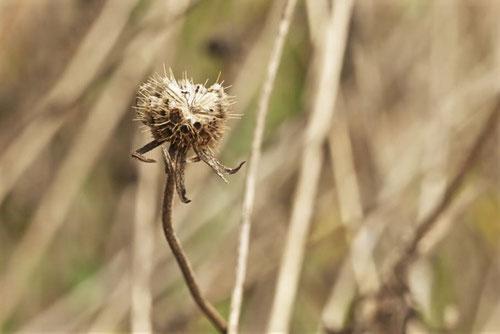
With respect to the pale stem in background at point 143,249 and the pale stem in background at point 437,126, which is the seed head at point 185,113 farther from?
the pale stem in background at point 437,126

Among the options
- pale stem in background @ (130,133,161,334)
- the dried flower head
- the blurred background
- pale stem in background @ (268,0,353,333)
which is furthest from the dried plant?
the blurred background

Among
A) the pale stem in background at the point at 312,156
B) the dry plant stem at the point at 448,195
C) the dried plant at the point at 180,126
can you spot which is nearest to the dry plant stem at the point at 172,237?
the dried plant at the point at 180,126

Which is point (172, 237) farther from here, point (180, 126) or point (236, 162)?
point (236, 162)

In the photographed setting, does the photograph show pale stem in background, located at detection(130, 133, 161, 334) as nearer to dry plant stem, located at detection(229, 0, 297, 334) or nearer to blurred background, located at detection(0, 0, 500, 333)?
blurred background, located at detection(0, 0, 500, 333)

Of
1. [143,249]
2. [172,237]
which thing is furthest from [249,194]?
[143,249]

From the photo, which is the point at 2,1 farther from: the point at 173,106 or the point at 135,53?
the point at 173,106

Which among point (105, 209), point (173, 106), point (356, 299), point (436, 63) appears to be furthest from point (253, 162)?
point (105, 209)
